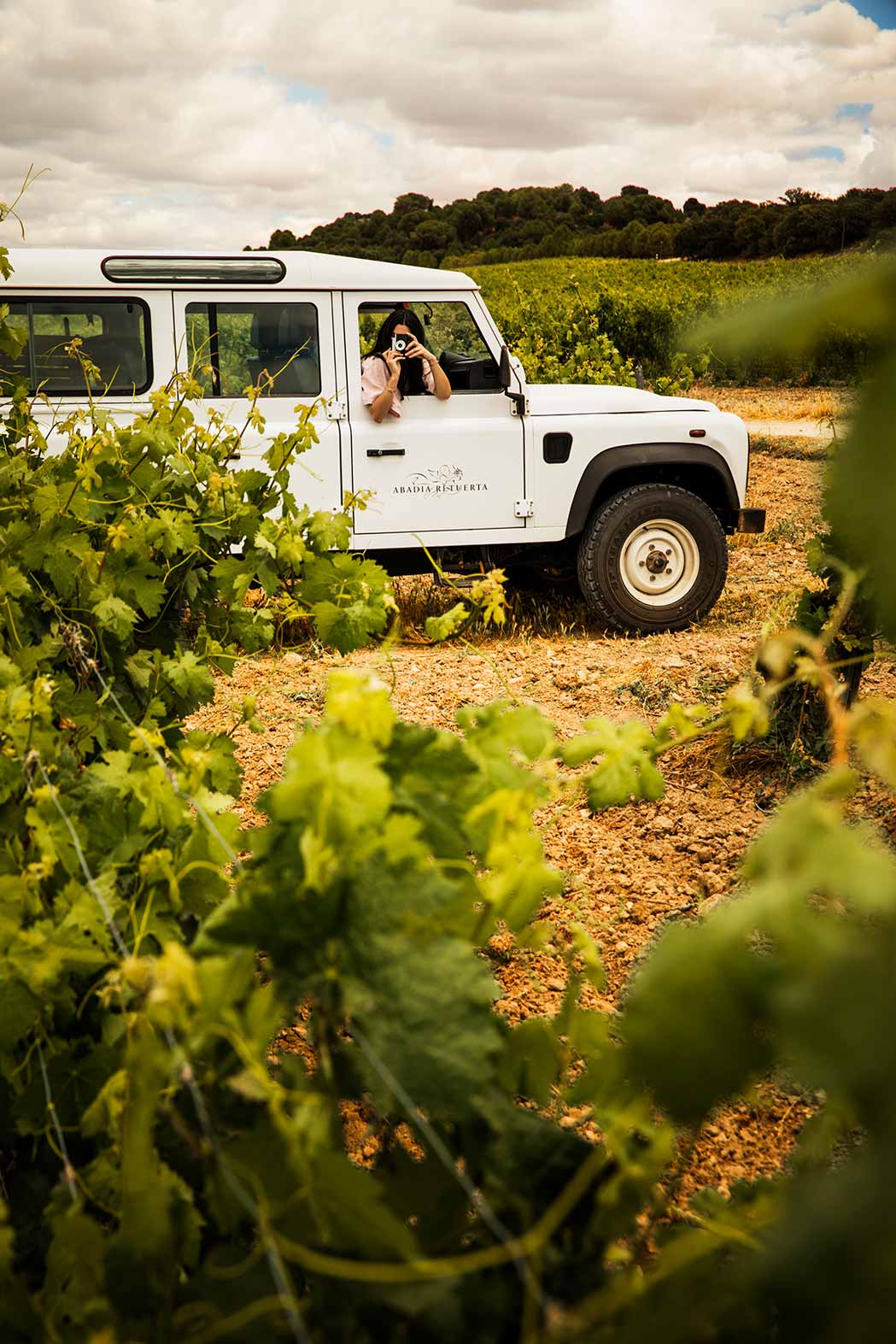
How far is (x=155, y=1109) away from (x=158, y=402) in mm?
1902

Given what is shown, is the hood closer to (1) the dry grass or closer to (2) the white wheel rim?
(2) the white wheel rim

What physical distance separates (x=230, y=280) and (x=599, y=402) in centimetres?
215

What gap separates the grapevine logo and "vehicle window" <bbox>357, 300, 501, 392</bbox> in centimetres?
44

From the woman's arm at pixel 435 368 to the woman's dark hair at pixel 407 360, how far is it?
5 cm

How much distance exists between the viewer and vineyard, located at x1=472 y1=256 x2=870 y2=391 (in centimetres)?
57

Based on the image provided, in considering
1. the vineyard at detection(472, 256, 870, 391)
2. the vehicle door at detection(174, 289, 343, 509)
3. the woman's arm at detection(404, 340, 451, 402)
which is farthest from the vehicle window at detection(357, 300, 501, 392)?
the vineyard at detection(472, 256, 870, 391)

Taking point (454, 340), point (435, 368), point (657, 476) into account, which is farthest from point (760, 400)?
point (435, 368)

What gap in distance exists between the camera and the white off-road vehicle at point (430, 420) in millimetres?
5328

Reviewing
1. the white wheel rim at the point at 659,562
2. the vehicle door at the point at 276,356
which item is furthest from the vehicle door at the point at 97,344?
the white wheel rim at the point at 659,562

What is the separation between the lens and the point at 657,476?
630 cm

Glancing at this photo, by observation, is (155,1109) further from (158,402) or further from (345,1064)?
(158,402)

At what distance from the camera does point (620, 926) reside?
3.31 m

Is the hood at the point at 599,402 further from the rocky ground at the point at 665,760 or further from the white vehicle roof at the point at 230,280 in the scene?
the rocky ground at the point at 665,760

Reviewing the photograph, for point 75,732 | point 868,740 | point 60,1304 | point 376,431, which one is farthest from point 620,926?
point 376,431
